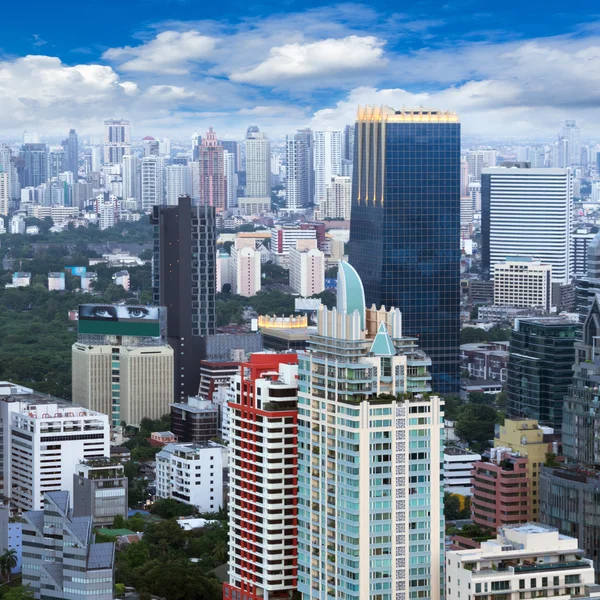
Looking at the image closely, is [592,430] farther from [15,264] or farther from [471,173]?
[471,173]

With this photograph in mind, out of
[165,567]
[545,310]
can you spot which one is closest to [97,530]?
[165,567]

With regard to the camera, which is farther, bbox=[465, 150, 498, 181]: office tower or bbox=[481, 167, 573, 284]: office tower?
bbox=[465, 150, 498, 181]: office tower

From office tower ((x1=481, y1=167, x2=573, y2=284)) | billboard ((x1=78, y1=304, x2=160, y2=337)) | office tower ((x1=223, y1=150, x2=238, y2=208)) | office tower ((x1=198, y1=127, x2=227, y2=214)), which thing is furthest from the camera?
office tower ((x1=223, y1=150, x2=238, y2=208))

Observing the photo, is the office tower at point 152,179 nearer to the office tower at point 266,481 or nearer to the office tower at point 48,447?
the office tower at point 48,447

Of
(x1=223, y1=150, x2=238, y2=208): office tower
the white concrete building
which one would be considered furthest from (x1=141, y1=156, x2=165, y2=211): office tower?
the white concrete building

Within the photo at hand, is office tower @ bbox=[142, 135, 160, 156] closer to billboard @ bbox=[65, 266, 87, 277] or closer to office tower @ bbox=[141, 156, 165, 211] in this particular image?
Answer: office tower @ bbox=[141, 156, 165, 211]

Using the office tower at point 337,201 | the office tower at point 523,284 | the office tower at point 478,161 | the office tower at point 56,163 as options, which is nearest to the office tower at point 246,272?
the office tower at point 523,284

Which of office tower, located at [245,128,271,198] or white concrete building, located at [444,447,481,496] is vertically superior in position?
office tower, located at [245,128,271,198]
